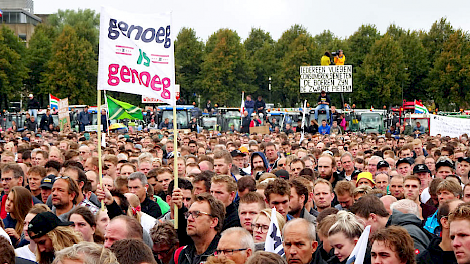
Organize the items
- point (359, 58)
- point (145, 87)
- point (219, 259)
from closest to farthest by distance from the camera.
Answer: point (219, 259)
point (145, 87)
point (359, 58)

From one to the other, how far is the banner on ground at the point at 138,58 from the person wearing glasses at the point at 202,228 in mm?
1864

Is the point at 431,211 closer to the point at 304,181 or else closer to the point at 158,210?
the point at 304,181

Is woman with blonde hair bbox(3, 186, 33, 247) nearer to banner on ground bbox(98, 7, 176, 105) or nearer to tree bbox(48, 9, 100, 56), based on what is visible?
banner on ground bbox(98, 7, 176, 105)

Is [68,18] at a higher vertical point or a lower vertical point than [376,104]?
higher

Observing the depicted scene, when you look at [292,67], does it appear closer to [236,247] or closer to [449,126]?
[449,126]

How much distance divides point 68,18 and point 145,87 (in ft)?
284

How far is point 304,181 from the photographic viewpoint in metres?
8.41

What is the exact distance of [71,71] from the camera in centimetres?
6594

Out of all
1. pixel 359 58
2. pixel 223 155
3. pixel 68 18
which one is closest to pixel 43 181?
pixel 223 155

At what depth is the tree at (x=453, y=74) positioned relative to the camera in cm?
6456

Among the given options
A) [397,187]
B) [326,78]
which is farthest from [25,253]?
[326,78]

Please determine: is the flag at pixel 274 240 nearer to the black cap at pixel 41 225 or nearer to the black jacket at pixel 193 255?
the black jacket at pixel 193 255

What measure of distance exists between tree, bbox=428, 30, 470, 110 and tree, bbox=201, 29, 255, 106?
1900cm

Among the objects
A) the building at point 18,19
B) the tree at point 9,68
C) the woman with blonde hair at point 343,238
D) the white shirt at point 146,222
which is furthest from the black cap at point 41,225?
the building at point 18,19
